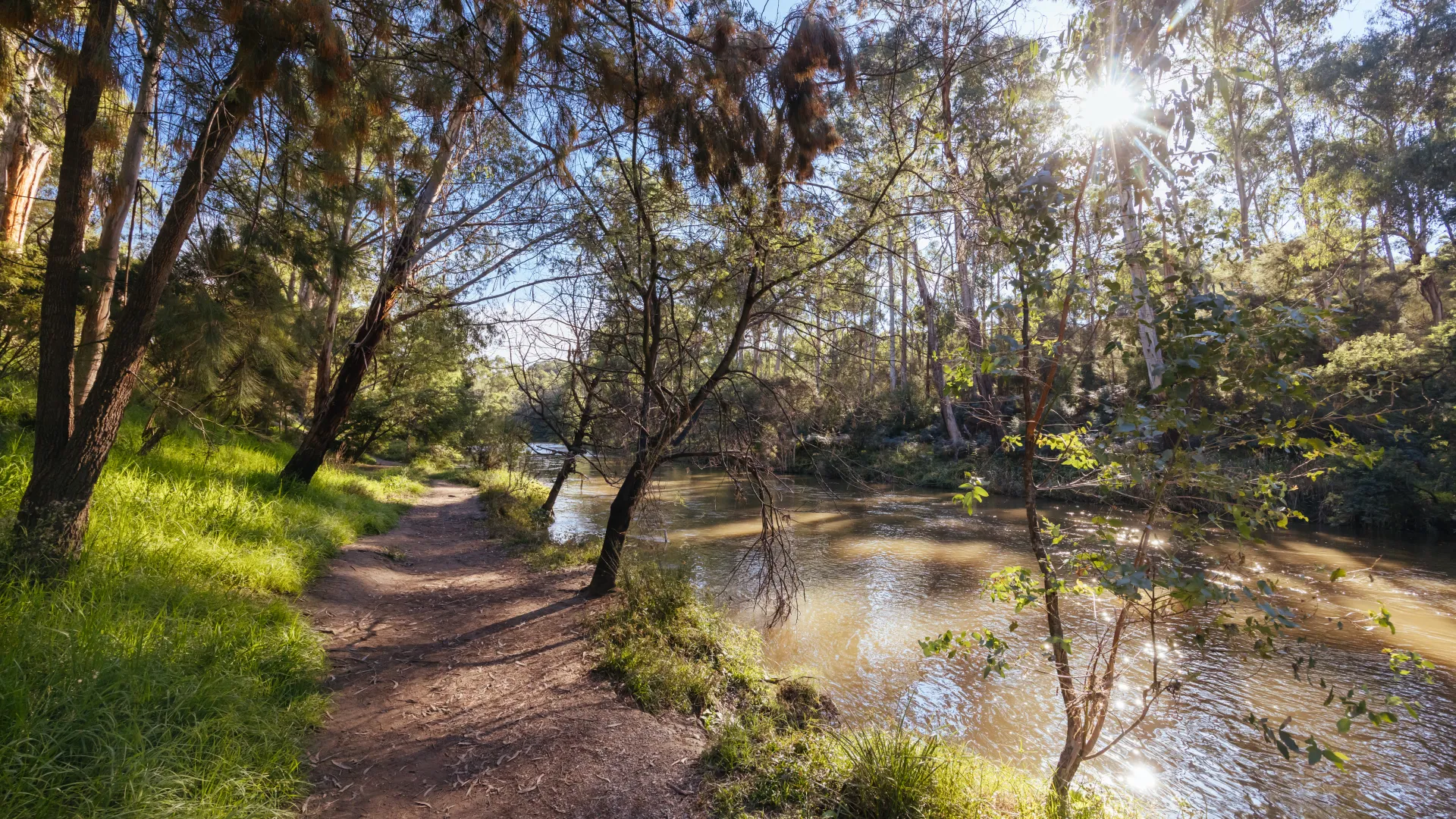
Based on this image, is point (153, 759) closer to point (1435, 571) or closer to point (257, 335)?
point (257, 335)

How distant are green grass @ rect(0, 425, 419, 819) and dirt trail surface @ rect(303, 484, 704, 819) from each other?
0.29 m

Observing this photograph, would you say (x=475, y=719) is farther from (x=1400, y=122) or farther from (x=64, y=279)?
(x=1400, y=122)

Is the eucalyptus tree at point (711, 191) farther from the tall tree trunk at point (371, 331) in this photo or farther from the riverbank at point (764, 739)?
the tall tree trunk at point (371, 331)

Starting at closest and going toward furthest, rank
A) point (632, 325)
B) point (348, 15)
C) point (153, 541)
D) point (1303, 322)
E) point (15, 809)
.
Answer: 1. point (15, 809)
2. point (1303, 322)
3. point (348, 15)
4. point (153, 541)
5. point (632, 325)

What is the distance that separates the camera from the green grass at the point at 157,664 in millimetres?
2115

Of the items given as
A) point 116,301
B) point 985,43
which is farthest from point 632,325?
point 116,301

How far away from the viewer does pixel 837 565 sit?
9852 millimetres

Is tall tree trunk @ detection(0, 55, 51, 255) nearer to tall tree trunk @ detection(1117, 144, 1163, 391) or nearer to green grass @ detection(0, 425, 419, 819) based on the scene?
green grass @ detection(0, 425, 419, 819)

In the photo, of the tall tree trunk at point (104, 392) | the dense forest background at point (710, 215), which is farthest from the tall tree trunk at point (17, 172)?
the tall tree trunk at point (104, 392)

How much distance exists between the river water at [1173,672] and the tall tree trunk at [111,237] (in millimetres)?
4433

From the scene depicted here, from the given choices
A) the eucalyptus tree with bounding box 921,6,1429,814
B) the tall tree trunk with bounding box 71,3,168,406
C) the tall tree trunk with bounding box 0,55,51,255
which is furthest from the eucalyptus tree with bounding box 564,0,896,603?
the tall tree trunk with bounding box 0,55,51,255

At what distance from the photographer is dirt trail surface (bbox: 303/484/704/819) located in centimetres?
294

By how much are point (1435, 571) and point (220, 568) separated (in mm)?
16270

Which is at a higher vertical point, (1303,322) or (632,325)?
(632,325)
